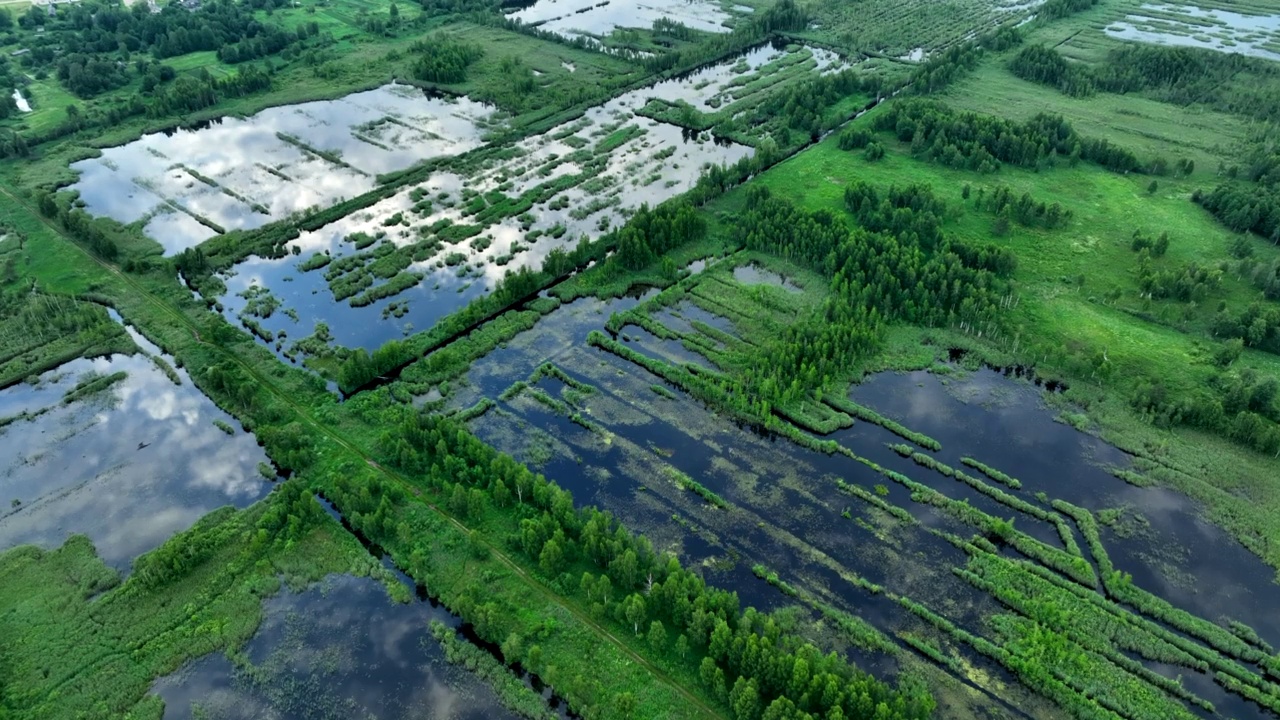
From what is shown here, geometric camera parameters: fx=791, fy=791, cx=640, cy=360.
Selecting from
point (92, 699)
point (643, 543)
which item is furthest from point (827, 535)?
point (92, 699)

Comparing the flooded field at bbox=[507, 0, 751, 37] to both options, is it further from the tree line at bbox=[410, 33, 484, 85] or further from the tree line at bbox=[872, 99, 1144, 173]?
the tree line at bbox=[872, 99, 1144, 173]

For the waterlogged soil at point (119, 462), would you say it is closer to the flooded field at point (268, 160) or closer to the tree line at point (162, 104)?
the flooded field at point (268, 160)

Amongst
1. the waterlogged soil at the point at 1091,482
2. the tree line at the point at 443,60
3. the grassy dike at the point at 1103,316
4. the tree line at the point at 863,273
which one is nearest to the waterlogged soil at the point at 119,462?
the tree line at the point at 863,273

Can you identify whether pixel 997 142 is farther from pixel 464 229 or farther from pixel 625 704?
pixel 625 704

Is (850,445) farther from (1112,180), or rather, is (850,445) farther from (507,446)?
(1112,180)

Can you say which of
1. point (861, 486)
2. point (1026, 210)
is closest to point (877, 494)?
point (861, 486)

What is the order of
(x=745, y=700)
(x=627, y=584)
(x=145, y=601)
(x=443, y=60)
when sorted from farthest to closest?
1. (x=443, y=60)
2. (x=145, y=601)
3. (x=627, y=584)
4. (x=745, y=700)
